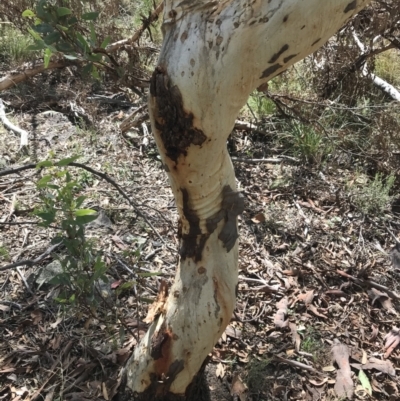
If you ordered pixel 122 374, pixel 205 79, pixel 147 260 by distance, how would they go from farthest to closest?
1. pixel 147 260
2. pixel 122 374
3. pixel 205 79

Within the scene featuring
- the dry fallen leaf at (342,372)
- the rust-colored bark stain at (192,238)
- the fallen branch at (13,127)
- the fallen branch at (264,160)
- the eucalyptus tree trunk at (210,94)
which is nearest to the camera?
the eucalyptus tree trunk at (210,94)

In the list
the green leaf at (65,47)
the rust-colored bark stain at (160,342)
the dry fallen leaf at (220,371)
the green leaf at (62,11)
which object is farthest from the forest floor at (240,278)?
the green leaf at (62,11)

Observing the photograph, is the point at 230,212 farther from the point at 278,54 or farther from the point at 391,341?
the point at 391,341

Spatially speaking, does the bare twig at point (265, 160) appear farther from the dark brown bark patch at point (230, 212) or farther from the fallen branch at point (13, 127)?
the dark brown bark patch at point (230, 212)

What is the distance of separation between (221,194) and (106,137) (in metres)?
2.65

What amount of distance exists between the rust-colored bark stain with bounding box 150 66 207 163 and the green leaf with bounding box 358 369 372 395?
5.91ft

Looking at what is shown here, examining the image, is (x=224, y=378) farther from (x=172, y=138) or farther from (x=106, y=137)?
(x=106, y=137)

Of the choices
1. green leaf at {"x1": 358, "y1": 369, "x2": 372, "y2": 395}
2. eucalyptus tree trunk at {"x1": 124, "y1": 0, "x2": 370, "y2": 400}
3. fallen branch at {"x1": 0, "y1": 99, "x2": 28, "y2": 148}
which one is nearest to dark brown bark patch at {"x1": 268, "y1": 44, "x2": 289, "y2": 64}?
eucalyptus tree trunk at {"x1": 124, "y1": 0, "x2": 370, "y2": 400}

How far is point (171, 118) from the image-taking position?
1462mm

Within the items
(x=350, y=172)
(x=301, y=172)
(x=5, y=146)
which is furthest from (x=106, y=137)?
(x=350, y=172)

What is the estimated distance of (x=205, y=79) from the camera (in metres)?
1.40

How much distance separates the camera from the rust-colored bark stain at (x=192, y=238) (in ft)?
5.82

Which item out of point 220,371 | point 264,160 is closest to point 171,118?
point 220,371

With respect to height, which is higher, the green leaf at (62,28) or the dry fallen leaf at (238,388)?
the green leaf at (62,28)
